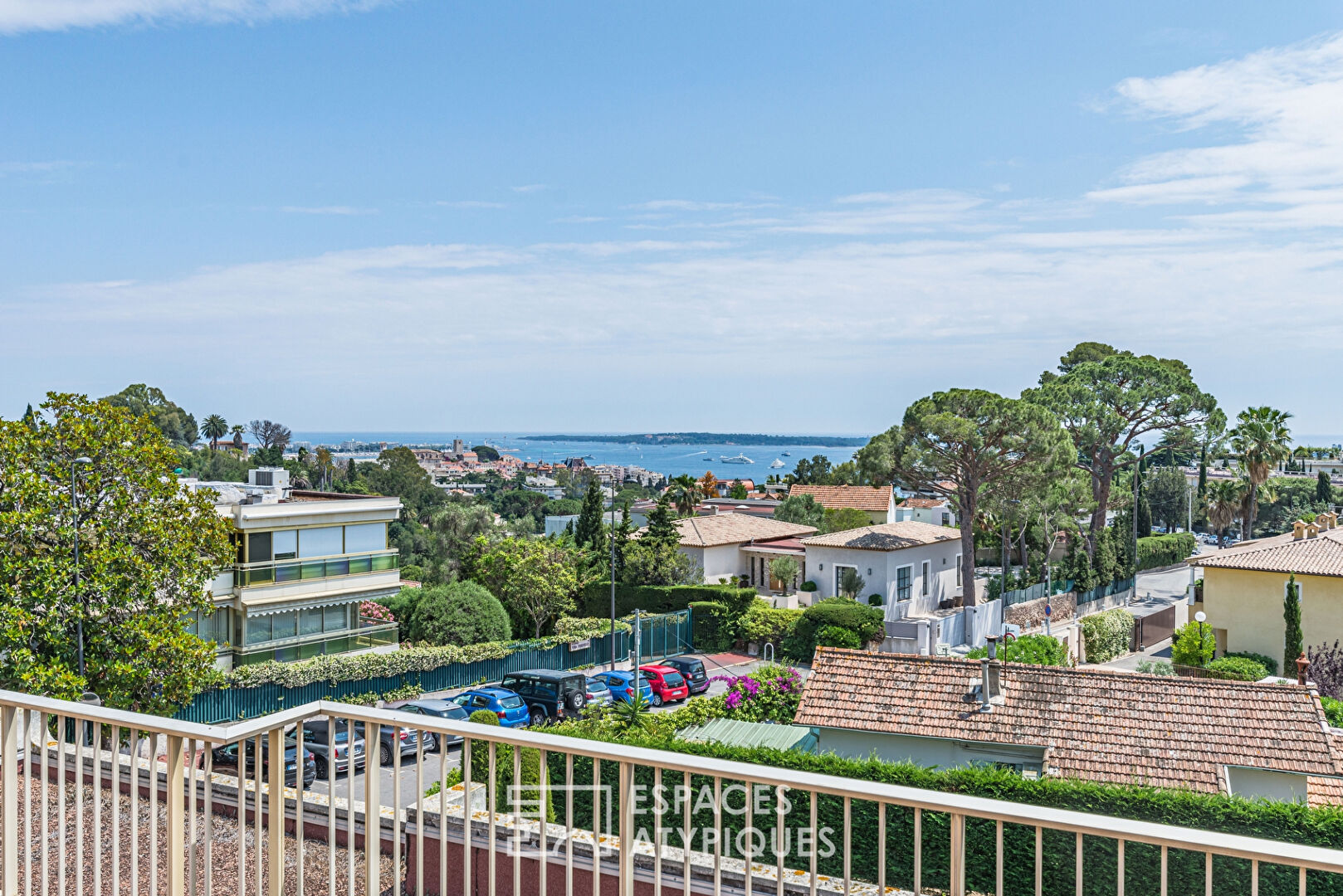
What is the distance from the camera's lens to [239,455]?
78.1 meters

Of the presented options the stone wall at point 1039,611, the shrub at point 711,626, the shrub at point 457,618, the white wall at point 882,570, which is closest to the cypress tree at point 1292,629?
the stone wall at point 1039,611

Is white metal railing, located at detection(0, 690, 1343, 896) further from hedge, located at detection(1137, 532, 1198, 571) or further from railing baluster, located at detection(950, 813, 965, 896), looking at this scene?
hedge, located at detection(1137, 532, 1198, 571)

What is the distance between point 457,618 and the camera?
26.7m

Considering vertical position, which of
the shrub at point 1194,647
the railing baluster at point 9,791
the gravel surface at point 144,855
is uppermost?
the railing baluster at point 9,791

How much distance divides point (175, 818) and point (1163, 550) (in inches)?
2245

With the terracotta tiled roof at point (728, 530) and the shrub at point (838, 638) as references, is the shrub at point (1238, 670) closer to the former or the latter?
the shrub at point (838, 638)

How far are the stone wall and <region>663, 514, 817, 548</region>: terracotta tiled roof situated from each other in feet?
29.9

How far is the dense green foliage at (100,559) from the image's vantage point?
13570mm

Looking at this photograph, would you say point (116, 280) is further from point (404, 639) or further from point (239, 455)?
point (239, 455)

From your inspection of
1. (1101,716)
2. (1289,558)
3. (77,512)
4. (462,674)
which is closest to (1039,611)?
(1289,558)

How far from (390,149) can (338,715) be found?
3037cm

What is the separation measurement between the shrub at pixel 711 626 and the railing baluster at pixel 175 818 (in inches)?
1135

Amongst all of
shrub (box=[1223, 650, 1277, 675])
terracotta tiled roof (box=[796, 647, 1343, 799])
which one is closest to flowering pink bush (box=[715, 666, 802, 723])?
terracotta tiled roof (box=[796, 647, 1343, 799])

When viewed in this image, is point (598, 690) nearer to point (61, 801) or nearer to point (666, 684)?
point (666, 684)
